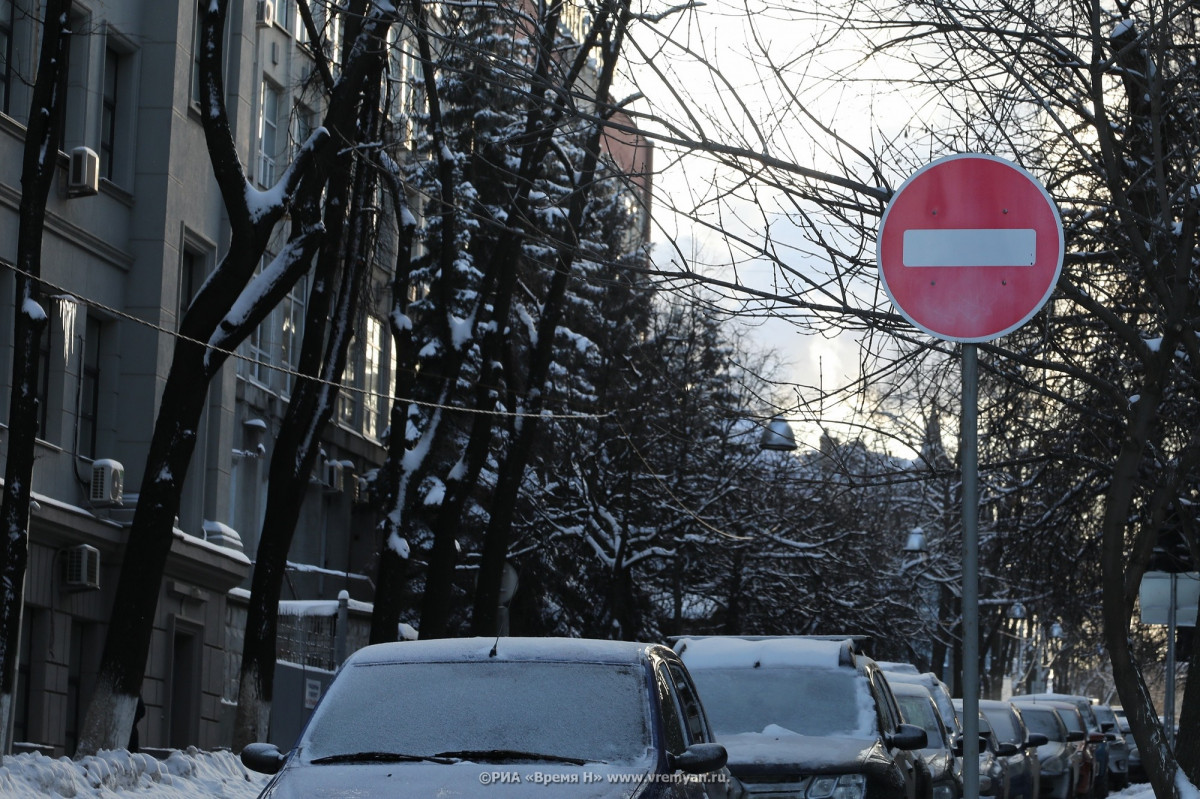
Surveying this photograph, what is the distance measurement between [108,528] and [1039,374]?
1466 cm

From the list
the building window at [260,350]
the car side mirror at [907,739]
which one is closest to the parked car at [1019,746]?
the car side mirror at [907,739]

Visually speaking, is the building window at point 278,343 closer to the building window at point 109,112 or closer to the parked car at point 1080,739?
the building window at point 109,112

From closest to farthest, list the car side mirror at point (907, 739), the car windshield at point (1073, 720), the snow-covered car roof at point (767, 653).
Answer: the car side mirror at point (907, 739)
the snow-covered car roof at point (767, 653)
the car windshield at point (1073, 720)

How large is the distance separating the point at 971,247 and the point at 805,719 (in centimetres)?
663

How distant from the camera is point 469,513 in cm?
4153

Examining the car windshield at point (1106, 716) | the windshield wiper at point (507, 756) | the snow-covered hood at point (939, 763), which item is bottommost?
the car windshield at point (1106, 716)

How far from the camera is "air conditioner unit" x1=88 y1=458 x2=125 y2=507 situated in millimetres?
24719

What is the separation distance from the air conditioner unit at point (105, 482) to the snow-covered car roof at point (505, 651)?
56.4 feet

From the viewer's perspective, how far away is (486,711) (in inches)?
299

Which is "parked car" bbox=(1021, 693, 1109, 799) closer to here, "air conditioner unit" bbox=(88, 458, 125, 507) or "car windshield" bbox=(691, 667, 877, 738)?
"air conditioner unit" bbox=(88, 458, 125, 507)


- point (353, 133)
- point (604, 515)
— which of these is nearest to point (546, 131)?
point (353, 133)

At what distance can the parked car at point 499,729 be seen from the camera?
7.04 meters

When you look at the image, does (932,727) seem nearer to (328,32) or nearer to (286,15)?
(328,32)

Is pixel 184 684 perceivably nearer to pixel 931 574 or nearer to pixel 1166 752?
pixel 1166 752
